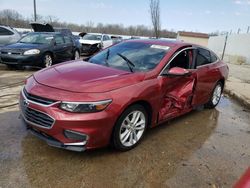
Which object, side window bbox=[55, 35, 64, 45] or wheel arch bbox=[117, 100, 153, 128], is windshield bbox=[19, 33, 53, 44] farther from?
wheel arch bbox=[117, 100, 153, 128]

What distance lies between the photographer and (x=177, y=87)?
15.8 ft

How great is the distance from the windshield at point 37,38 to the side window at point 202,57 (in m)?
7.22

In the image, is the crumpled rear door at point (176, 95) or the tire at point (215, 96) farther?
the tire at point (215, 96)

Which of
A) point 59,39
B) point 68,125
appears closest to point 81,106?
point 68,125

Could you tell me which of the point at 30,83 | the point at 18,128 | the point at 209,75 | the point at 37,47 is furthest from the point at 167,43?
the point at 37,47

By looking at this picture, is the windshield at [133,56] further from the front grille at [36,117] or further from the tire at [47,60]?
the tire at [47,60]

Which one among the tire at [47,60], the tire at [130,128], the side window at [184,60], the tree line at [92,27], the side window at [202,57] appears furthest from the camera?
the tree line at [92,27]

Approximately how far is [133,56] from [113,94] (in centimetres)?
137

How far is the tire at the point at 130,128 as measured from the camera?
376cm

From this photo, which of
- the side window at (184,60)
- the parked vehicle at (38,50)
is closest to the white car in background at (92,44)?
the parked vehicle at (38,50)

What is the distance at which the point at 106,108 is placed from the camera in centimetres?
349

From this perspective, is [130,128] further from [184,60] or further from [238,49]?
[238,49]

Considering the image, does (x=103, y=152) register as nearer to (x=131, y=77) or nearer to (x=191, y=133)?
(x=131, y=77)

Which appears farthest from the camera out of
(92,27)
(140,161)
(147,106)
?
(92,27)
